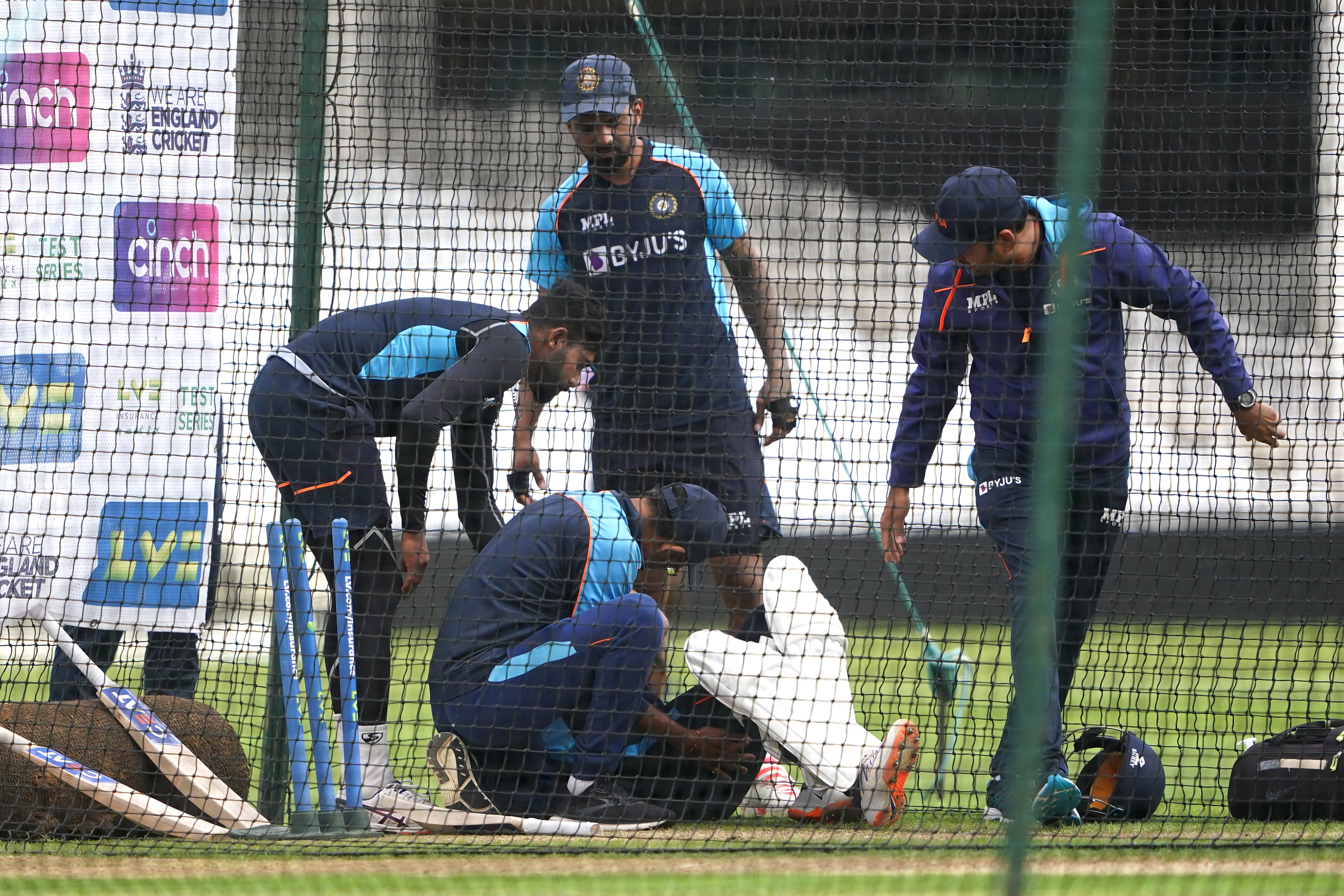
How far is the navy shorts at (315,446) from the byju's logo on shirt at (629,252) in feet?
3.53

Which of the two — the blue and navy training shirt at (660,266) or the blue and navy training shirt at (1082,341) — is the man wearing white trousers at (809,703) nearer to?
the blue and navy training shirt at (1082,341)

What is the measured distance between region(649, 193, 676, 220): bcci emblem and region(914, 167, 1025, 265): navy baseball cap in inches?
45.1

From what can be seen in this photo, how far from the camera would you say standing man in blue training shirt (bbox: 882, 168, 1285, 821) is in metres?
4.15

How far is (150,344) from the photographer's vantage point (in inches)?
176

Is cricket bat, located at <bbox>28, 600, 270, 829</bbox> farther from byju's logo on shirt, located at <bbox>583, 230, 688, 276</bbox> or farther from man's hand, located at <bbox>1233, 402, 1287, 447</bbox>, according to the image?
man's hand, located at <bbox>1233, 402, 1287, 447</bbox>

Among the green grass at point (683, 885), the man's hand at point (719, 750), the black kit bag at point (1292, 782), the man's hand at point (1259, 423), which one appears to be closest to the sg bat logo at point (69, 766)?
the green grass at point (683, 885)

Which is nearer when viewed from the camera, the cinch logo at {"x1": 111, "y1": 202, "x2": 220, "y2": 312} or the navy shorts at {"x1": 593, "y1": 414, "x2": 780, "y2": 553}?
the cinch logo at {"x1": 111, "y1": 202, "x2": 220, "y2": 312}

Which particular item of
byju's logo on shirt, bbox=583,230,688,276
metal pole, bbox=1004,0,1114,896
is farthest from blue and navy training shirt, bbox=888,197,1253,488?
metal pole, bbox=1004,0,1114,896

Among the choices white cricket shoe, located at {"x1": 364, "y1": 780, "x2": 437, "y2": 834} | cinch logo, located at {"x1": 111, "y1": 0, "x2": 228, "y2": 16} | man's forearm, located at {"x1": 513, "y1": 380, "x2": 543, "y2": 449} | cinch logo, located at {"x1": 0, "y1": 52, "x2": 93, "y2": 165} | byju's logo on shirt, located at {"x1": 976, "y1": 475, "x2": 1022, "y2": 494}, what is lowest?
white cricket shoe, located at {"x1": 364, "y1": 780, "x2": 437, "y2": 834}

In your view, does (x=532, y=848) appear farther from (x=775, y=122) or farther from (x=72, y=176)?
(x=775, y=122)

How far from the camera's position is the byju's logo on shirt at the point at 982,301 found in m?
4.29

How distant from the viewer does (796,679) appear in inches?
162

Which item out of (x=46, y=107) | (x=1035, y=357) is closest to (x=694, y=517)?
(x=1035, y=357)

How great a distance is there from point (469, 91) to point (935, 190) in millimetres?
3591
